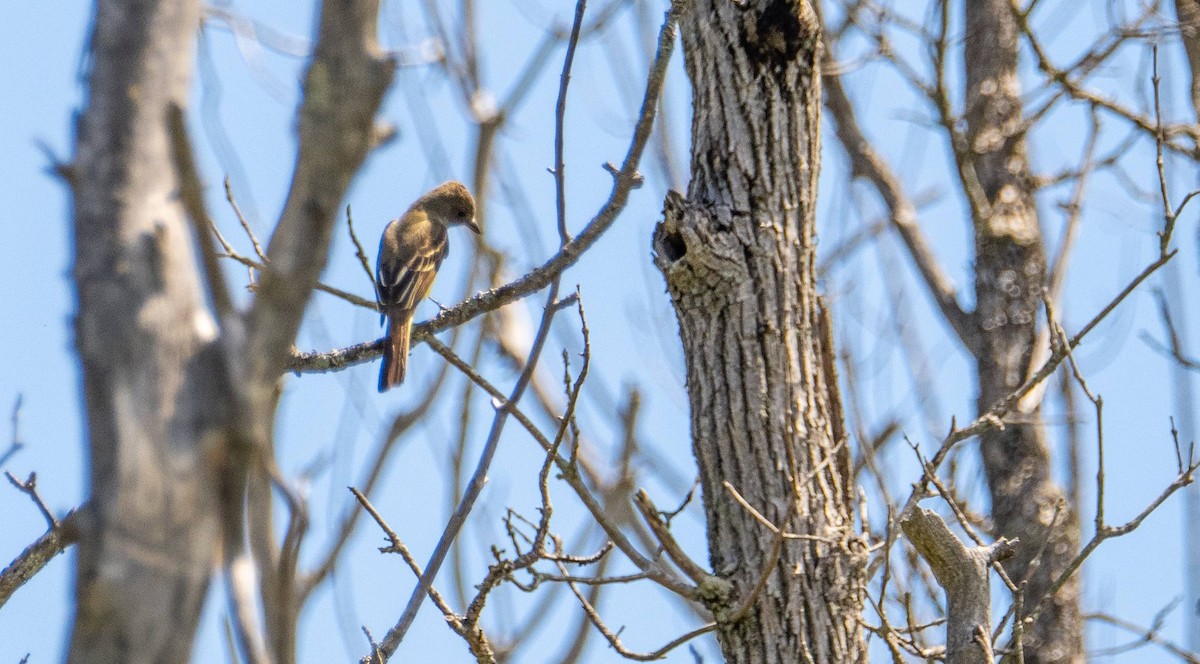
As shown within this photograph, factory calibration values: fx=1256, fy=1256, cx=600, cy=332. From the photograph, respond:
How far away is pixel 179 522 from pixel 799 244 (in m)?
2.89

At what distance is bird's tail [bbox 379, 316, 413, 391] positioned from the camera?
5387 millimetres

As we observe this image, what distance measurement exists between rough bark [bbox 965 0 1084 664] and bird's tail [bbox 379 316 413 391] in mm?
2986

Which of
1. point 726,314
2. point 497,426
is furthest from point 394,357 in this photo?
point 497,426

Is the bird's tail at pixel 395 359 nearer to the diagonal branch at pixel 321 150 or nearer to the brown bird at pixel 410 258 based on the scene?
the brown bird at pixel 410 258

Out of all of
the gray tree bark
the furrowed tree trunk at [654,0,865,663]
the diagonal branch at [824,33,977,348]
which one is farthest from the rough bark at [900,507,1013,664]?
the diagonal branch at [824,33,977,348]

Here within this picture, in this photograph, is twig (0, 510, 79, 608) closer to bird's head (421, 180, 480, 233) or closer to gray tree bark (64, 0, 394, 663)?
gray tree bark (64, 0, 394, 663)

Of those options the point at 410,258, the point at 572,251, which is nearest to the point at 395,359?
the point at 410,258

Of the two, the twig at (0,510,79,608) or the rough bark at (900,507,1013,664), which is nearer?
the rough bark at (900,507,1013,664)

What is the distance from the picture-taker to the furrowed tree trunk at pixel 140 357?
4.63 feet

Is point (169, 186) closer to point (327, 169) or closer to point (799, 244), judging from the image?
point (327, 169)

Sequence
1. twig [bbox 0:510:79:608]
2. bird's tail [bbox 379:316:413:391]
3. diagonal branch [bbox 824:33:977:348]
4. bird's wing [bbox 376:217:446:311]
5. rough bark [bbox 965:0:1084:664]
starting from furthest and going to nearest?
diagonal branch [bbox 824:33:977:348], rough bark [bbox 965:0:1084:664], bird's wing [bbox 376:217:446:311], bird's tail [bbox 379:316:413:391], twig [bbox 0:510:79:608]

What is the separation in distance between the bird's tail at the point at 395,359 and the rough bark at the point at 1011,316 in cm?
299

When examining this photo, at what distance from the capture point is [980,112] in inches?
292

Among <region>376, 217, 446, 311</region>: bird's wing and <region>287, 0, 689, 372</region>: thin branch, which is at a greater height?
<region>376, 217, 446, 311</region>: bird's wing
